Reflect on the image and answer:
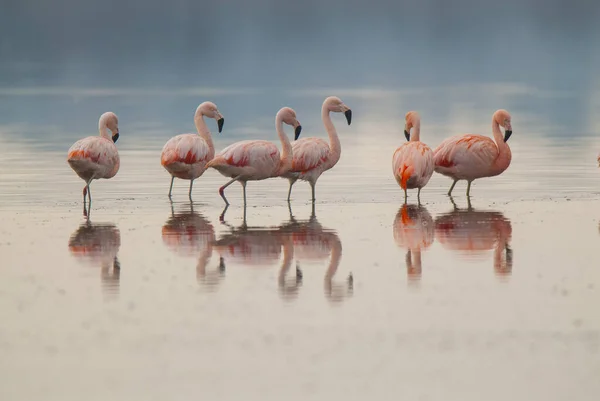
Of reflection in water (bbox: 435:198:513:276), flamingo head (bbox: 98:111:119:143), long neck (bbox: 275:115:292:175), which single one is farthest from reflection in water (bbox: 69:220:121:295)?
flamingo head (bbox: 98:111:119:143)

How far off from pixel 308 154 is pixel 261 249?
3975mm

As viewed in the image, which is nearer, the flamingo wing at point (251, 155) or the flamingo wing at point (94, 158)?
the flamingo wing at point (251, 155)

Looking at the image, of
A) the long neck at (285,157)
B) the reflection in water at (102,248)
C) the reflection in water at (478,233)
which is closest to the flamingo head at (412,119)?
the long neck at (285,157)

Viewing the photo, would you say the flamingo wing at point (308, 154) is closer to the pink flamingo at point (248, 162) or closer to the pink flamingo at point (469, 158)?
the pink flamingo at point (248, 162)

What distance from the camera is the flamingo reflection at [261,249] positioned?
30.5 ft

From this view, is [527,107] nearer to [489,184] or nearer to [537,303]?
[489,184]

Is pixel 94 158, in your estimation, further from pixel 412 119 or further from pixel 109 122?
pixel 412 119

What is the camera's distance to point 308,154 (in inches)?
574

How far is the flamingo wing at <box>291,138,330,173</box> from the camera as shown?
47.6ft

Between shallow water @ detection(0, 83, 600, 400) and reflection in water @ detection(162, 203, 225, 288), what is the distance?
3 cm

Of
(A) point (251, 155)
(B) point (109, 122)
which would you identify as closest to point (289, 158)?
(A) point (251, 155)

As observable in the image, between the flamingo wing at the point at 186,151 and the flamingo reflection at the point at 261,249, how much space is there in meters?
2.58

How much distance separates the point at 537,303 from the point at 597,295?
1.56 feet

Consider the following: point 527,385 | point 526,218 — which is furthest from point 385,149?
point 527,385
